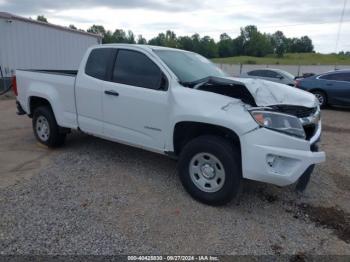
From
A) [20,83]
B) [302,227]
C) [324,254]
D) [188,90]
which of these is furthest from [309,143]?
[20,83]

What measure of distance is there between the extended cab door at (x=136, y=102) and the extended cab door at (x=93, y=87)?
116 millimetres

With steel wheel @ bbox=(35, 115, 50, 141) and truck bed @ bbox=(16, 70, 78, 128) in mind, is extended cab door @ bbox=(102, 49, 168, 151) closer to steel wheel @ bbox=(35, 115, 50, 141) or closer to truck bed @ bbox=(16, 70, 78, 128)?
truck bed @ bbox=(16, 70, 78, 128)

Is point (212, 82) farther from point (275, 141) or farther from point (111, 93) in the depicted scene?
point (111, 93)

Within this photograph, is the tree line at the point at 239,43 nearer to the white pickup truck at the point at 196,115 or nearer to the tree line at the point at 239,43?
the tree line at the point at 239,43

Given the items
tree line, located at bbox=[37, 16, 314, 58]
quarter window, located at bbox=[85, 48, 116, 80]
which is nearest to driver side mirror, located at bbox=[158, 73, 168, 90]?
quarter window, located at bbox=[85, 48, 116, 80]

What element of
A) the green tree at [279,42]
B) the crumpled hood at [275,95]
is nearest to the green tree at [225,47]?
the green tree at [279,42]

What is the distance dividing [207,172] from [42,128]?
3.52 meters

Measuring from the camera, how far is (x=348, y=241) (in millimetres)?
3461

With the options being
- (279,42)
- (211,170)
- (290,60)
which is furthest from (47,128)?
(279,42)

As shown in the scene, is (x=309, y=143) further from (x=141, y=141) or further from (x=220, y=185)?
(x=141, y=141)

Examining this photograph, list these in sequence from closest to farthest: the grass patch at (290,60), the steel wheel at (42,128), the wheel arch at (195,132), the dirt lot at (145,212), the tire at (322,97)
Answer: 1. the dirt lot at (145,212)
2. the wheel arch at (195,132)
3. the steel wheel at (42,128)
4. the tire at (322,97)
5. the grass patch at (290,60)

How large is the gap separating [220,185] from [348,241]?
1.38 metres

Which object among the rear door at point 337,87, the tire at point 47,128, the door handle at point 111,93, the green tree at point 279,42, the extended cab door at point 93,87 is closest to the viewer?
the door handle at point 111,93

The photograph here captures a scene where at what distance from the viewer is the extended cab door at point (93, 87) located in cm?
511
